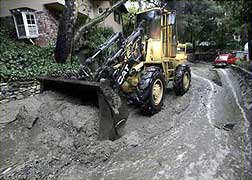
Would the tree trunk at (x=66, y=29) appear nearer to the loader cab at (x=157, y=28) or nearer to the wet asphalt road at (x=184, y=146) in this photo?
the loader cab at (x=157, y=28)

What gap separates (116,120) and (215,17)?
23391mm

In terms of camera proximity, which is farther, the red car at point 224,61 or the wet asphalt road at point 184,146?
the red car at point 224,61

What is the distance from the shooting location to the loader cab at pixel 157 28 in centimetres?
777

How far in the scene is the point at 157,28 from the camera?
25.7 feet

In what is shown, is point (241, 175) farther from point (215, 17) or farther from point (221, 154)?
point (215, 17)

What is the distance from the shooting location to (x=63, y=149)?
4.88m

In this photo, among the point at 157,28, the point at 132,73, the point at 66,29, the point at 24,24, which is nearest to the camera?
the point at 132,73

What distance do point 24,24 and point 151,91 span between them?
31.1 feet

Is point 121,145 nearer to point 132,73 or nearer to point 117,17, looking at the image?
point 132,73

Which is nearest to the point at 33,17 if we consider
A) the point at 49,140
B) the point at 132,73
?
the point at 132,73

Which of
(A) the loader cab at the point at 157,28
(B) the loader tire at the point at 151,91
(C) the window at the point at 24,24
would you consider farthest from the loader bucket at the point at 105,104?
(C) the window at the point at 24,24

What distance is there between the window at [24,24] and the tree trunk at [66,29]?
3.68m

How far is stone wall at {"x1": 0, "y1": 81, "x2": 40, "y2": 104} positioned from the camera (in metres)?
8.00

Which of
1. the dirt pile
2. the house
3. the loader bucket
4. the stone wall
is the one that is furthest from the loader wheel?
the house
